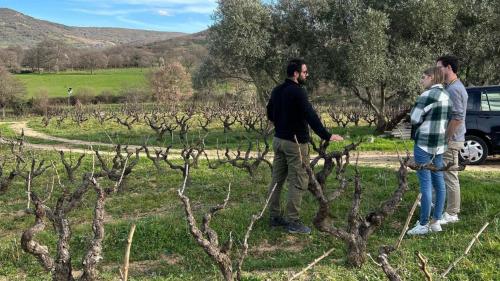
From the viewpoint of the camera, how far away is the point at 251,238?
253 inches

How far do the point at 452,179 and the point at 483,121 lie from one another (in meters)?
5.23

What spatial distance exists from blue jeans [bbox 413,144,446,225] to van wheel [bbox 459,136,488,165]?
5.60 metres

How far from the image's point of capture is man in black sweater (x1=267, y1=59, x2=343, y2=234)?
5797mm

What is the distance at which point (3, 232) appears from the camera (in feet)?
25.2

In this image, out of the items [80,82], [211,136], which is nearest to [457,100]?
[211,136]

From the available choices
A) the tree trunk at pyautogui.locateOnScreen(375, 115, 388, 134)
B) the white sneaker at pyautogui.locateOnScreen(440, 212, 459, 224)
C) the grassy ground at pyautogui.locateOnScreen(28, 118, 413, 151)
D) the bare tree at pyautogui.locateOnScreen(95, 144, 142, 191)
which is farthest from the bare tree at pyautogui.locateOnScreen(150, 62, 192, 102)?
the white sneaker at pyautogui.locateOnScreen(440, 212, 459, 224)

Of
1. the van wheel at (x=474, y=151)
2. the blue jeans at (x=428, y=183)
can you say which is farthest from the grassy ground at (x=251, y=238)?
the van wheel at (x=474, y=151)

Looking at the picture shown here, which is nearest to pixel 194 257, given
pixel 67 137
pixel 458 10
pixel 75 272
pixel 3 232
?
pixel 75 272

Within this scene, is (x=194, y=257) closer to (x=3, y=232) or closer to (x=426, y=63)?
(x=3, y=232)

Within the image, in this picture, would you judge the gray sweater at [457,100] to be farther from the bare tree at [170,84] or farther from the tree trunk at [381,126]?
the bare tree at [170,84]

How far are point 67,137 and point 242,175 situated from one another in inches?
584

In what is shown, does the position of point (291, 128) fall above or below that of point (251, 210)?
above

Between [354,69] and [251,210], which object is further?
[354,69]

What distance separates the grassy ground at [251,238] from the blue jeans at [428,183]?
31 cm
